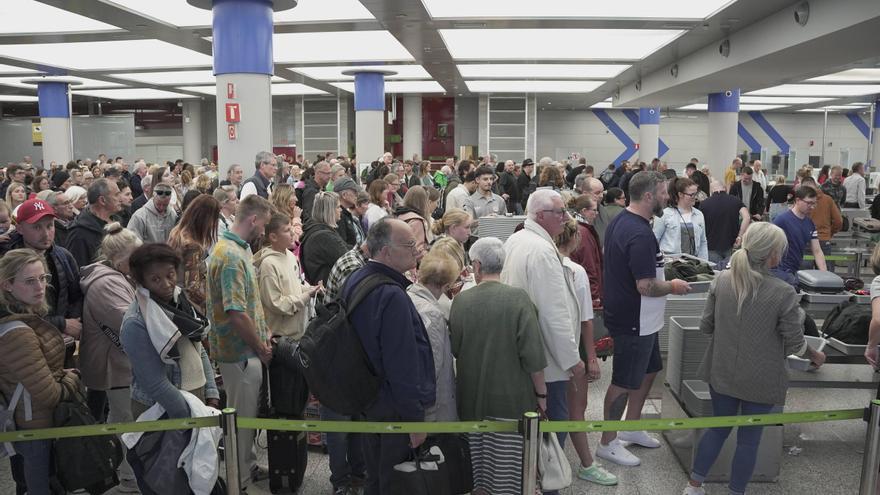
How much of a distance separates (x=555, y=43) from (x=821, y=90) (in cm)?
1288

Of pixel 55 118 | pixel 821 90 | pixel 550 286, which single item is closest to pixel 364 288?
pixel 550 286

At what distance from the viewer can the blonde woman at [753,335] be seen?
12.0 ft

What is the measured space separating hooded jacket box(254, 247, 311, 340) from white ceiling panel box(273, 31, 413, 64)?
360 inches

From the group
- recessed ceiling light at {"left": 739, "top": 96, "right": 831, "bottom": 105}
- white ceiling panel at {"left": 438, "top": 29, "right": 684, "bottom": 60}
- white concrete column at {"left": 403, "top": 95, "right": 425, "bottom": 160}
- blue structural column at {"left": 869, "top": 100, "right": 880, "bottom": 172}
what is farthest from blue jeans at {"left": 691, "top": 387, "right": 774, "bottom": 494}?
white concrete column at {"left": 403, "top": 95, "right": 425, "bottom": 160}

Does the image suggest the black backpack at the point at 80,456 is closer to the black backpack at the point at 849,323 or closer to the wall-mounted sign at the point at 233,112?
the black backpack at the point at 849,323

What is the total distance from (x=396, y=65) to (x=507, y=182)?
6.12 metres

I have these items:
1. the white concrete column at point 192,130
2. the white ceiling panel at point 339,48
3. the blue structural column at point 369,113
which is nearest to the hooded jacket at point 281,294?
the white ceiling panel at point 339,48

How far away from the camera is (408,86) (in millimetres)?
23578

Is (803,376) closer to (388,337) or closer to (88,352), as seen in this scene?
(388,337)

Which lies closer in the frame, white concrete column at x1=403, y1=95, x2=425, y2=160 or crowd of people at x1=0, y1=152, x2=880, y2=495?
crowd of people at x1=0, y1=152, x2=880, y2=495

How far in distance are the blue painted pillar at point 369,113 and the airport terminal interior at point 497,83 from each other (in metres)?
0.05

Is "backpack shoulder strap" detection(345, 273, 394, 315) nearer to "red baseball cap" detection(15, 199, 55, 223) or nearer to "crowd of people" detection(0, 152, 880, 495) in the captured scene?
"crowd of people" detection(0, 152, 880, 495)

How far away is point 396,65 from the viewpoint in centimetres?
1769

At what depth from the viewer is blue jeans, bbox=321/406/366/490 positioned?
402 cm
